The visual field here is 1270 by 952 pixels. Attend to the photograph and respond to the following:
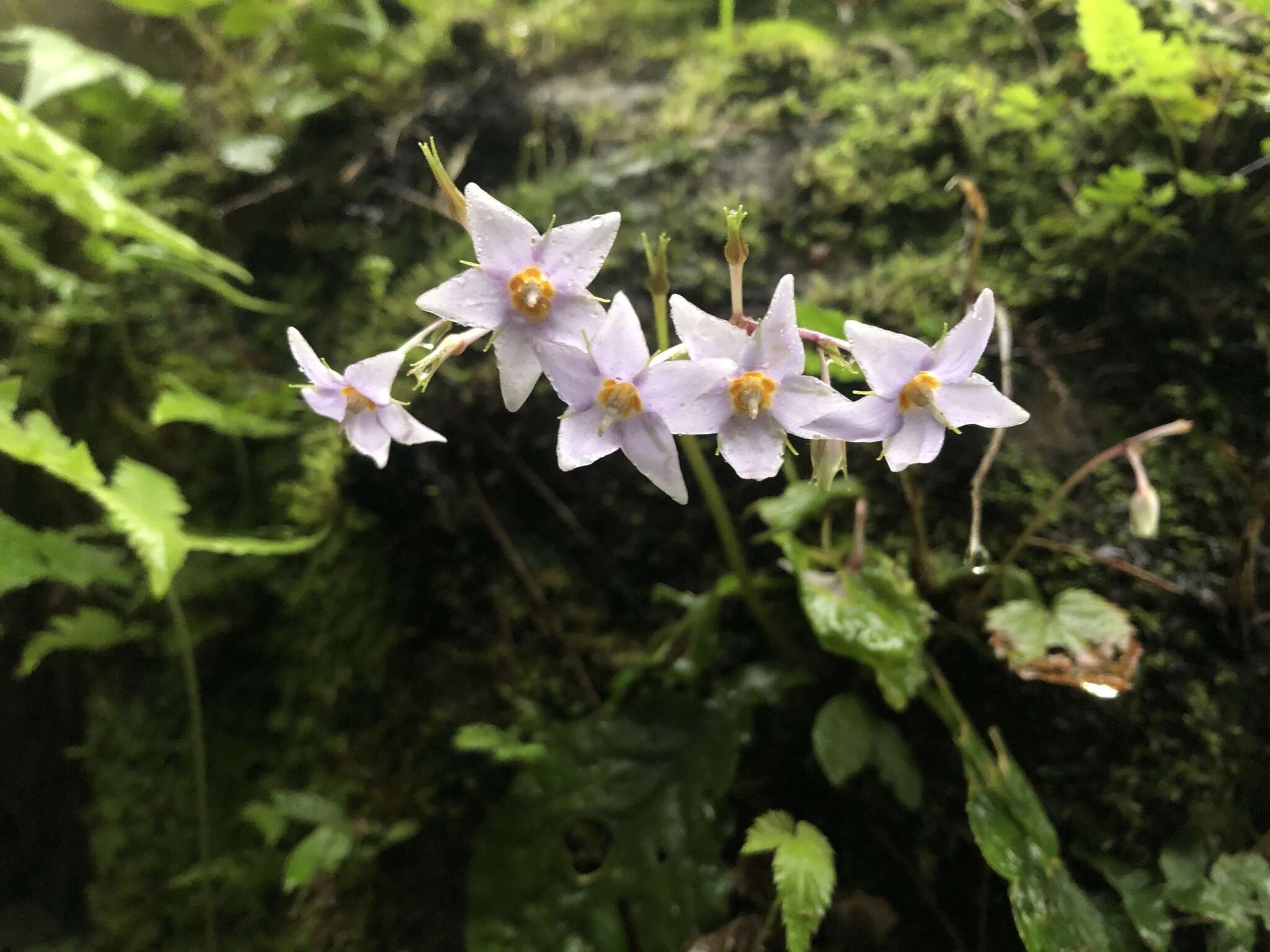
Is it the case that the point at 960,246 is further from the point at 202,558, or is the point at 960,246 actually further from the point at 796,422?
the point at 202,558

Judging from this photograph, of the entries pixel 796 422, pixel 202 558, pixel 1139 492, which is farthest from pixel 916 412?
pixel 202 558

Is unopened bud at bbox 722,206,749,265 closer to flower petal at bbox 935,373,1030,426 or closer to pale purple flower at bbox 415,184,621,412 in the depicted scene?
pale purple flower at bbox 415,184,621,412

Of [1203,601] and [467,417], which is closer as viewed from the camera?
[1203,601]

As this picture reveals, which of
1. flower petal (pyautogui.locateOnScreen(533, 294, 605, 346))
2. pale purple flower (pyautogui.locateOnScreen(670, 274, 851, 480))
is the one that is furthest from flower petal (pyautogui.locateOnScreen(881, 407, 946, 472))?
flower petal (pyautogui.locateOnScreen(533, 294, 605, 346))

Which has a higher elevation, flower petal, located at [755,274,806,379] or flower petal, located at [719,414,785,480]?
flower petal, located at [755,274,806,379]

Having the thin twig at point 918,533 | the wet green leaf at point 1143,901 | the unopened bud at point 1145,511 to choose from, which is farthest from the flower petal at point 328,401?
the wet green leaf at point 1143,901

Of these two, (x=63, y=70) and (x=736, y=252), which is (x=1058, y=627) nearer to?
(x=736, y=252)

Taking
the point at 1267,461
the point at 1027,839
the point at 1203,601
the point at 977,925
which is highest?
the point at 1267,461
